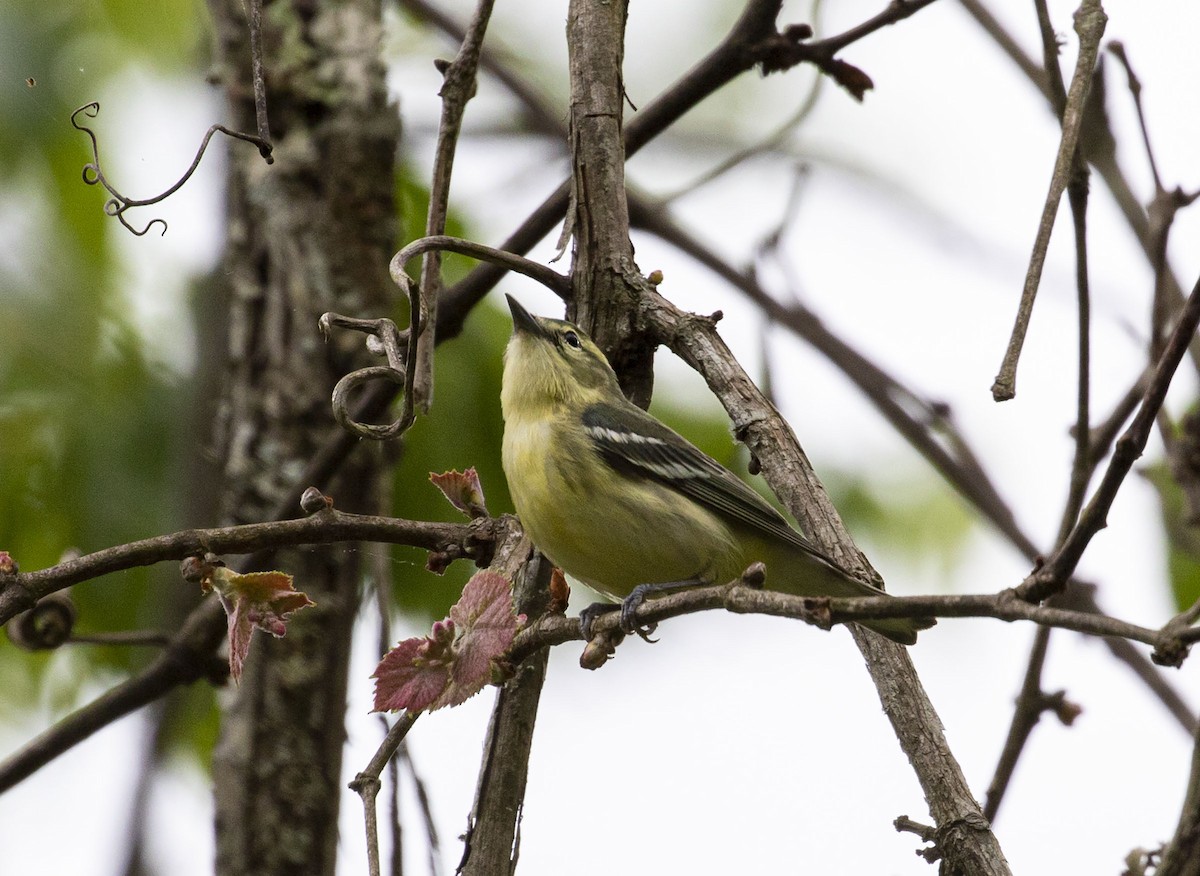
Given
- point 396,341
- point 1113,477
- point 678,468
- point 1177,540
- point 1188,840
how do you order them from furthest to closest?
point 678,468 < point 1177,540 < point 396,341 < point 1188,840 < point 1113,477

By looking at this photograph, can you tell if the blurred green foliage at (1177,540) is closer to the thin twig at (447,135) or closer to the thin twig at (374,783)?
the thin twig at (447,135)

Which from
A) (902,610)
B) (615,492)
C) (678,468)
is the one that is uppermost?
(678,468)

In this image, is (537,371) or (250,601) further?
(537,371)

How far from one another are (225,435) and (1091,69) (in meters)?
2.95

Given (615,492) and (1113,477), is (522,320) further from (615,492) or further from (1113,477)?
(1113,477)

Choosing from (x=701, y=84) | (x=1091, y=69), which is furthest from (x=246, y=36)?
(x=1091, y=69)

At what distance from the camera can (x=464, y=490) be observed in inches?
117

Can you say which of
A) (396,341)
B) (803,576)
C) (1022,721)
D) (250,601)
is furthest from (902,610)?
(803,576)

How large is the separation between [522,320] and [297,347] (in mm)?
757

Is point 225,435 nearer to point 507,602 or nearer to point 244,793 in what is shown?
point 244,793

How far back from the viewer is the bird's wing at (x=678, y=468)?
12.9 ft

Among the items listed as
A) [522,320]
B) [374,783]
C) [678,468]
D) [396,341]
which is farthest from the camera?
[522,320]

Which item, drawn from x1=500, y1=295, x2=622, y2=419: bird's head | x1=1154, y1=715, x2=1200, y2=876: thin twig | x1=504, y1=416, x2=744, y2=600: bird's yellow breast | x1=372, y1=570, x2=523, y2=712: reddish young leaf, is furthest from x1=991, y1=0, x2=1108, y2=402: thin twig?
x1=500, y1=295, x2=622, y2=419: bird's head

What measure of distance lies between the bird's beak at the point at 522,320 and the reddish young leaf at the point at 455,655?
1.81m
